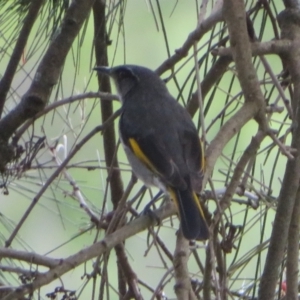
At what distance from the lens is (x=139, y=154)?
2.53 meters

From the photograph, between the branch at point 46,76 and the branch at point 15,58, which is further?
the branch at point 15,58

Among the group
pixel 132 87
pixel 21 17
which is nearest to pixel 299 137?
pixel 21 17

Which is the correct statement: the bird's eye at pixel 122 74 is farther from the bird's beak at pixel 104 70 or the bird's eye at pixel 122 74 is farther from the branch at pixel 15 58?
the branch at pixel 15 58

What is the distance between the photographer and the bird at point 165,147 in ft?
7.28

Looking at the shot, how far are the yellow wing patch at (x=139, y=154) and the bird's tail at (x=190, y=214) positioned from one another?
170 millimetres

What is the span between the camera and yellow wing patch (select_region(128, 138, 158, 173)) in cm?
247

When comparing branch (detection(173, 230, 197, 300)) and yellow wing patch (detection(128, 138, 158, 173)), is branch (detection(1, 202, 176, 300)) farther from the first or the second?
yellow wing patch (detection(128, 138, 158, 173))

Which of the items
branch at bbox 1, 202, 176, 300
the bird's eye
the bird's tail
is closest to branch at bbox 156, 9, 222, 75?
the bird's tail

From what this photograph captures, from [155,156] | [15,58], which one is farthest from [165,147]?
[15,58]

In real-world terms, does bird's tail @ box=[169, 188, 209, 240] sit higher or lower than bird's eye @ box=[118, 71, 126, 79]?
lower

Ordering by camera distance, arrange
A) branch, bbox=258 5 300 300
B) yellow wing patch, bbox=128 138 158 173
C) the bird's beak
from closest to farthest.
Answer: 1. branch, bbox=258 5 300 300
2. yellow wing patch, bbox=128 138 158 173
3. the bird's beak

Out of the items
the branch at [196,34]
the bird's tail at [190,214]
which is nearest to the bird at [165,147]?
the bird's tail at [190,214]

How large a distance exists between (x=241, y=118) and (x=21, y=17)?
994 mm

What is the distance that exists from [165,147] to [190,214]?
1.54 ft
